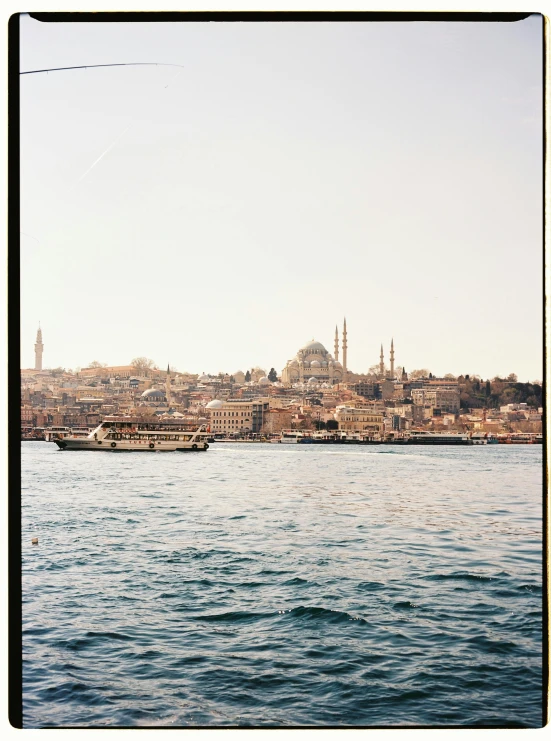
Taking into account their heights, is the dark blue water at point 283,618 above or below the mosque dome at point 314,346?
below

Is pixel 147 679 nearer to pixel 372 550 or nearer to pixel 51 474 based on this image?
pixel 372 550

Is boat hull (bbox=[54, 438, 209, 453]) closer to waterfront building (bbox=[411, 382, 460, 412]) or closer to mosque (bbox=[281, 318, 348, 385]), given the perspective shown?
waterfront building (bbox=[411, 382, 460, 412])

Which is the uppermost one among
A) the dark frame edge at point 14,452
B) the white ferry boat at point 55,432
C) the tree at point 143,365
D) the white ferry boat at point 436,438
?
the tree at point 143,365

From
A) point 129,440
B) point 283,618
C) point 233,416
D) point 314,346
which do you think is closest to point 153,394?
point 233,416

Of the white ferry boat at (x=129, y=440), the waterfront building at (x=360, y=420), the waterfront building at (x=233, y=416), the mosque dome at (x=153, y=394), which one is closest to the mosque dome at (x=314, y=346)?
the waterfront building at (x=360, y=420)

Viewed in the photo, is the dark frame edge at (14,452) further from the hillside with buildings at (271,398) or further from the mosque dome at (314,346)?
the mosque dome at (314,346)

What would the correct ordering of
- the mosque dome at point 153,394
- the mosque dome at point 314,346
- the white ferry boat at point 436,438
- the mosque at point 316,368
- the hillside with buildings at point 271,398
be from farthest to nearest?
→ the mosque dome at point 314,346
the mosque at point 316,368
the mosque dome at point 153,394
the white ferry boat at point 436,438
the hillside with buildings at point 271,398

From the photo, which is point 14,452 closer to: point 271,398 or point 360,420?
point 360,420
